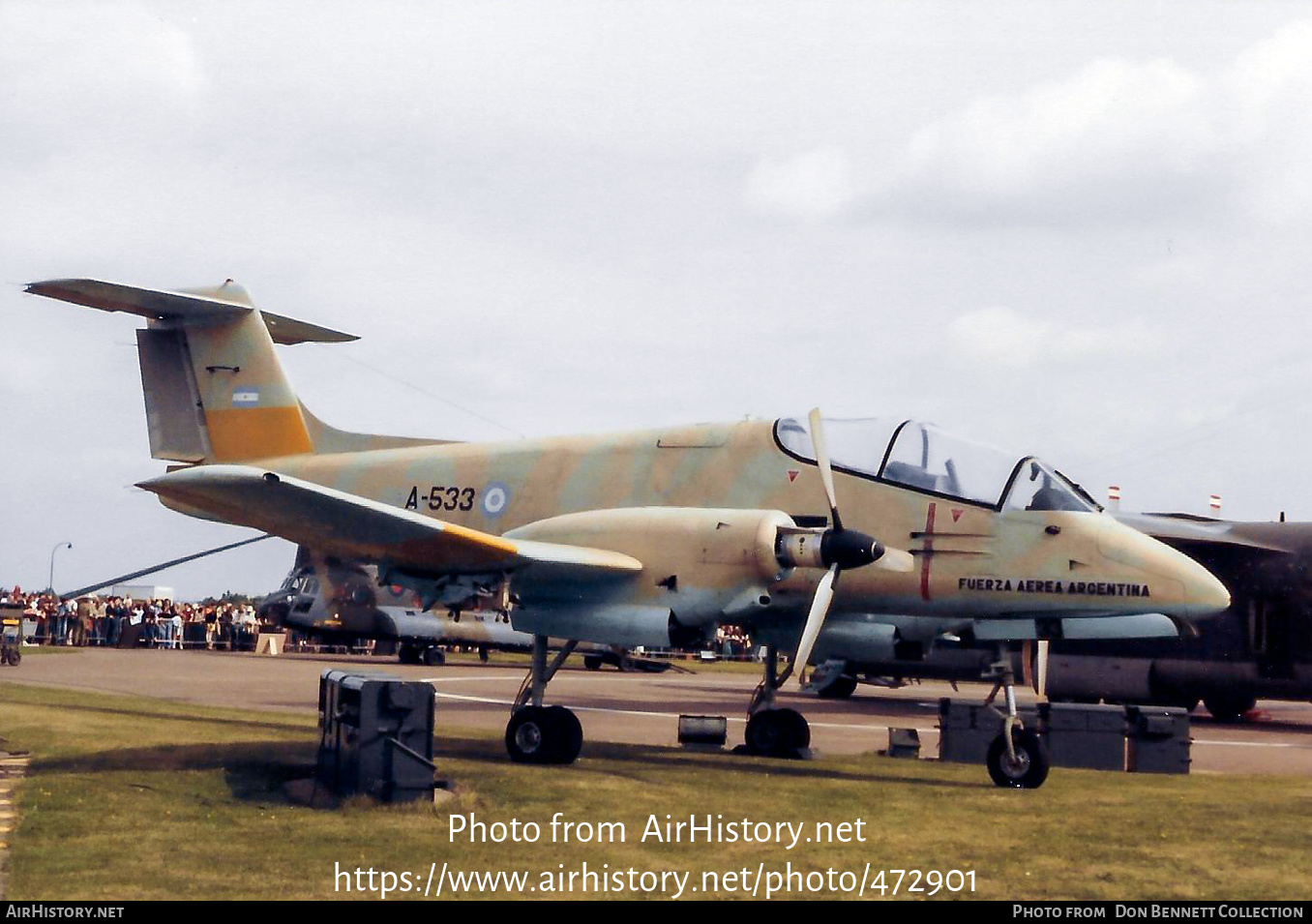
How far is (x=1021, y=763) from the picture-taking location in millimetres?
14391

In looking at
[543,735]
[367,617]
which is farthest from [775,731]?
[367,617]

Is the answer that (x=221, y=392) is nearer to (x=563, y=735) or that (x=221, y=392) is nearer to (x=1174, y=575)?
(x=563, y=735)

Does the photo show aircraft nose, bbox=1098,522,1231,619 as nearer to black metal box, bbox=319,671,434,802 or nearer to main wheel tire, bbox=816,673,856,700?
black metal box, bbox=319,671,434,802

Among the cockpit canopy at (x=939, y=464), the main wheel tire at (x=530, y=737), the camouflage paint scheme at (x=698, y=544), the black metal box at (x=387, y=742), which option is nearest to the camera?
the black metal box at (x=387, y=742)

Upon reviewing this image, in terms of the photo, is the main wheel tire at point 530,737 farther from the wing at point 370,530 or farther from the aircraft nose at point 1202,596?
the aircraft nose at point 1202,596

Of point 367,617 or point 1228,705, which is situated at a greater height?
point 367,617

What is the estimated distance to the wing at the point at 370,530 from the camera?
13.6 metres

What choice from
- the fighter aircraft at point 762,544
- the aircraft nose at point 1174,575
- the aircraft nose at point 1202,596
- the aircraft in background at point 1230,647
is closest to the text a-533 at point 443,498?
the fighter aircraft at point 762,544

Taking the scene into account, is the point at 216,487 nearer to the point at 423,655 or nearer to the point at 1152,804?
the point at 1152,804

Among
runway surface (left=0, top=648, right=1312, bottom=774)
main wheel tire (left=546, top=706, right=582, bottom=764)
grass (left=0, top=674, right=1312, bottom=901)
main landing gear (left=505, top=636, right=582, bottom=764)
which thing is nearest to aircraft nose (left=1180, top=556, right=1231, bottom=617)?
grass (left=0, top=674, right=1312, bottom=901)

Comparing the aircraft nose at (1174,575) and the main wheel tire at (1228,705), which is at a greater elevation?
the aircraft nose at (1174,575)

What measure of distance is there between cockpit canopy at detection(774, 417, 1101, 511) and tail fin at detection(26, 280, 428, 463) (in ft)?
23.3

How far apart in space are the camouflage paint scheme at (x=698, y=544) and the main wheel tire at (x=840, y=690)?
15.4m

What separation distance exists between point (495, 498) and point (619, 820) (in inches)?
265
